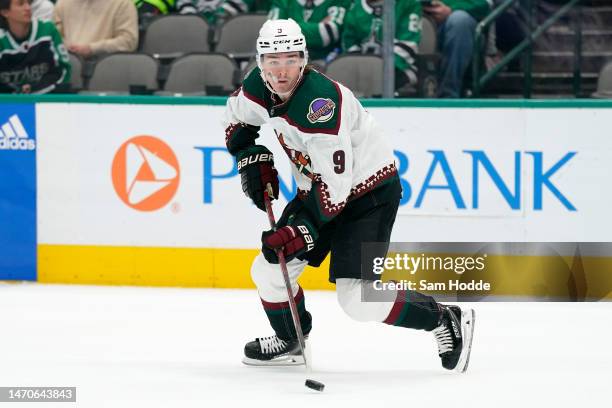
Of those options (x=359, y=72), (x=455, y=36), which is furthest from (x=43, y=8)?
(x=455, y=36)

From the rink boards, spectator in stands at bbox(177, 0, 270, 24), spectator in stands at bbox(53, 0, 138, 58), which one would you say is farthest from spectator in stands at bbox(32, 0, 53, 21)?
the rink boards

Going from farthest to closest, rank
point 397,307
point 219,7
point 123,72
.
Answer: point 219,7 → point 123,72 → point 397,307

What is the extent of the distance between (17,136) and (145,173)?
69 centimetres

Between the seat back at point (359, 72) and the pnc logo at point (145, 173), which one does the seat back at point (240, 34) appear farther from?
the pnc logo at point (145, 173)

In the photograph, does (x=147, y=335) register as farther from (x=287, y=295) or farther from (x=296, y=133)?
(x=296, y=133)

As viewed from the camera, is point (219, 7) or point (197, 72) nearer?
point (197, 72)

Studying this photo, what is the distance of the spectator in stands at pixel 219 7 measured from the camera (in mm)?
7785

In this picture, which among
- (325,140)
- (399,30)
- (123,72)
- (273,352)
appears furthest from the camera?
(123,72)

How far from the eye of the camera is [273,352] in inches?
186

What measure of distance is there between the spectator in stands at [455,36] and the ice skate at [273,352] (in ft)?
7.98

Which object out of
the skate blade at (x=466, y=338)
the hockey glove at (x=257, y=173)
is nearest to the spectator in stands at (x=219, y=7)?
the hockey glove at (x=257, y=173)

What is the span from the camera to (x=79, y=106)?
21.1 ft

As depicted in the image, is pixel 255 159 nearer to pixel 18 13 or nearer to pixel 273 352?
pixel 273 352

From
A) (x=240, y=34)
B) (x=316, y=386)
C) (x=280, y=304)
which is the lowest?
(x=316, y=386)
